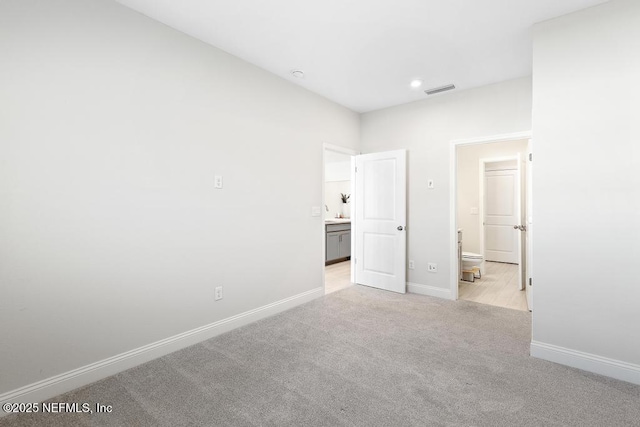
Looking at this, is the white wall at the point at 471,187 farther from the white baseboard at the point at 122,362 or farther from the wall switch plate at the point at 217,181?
the wall switch plate at the point at 217,181

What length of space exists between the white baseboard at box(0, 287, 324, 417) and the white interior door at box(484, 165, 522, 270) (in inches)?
214

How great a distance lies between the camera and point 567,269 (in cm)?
229

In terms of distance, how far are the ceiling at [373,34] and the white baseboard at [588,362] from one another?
261 cm

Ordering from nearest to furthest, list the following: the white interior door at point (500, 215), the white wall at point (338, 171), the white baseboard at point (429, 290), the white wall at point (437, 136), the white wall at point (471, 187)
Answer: the white wall at point (437, 136)
the white baseboard at point (429, 290)
the white wall at point (471, 187)
the white interior door at point (500, 215)
the white wall at point (338, 171)

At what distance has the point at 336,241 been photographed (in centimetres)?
618

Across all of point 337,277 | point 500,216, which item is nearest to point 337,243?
point 337,277

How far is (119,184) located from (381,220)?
327 cm

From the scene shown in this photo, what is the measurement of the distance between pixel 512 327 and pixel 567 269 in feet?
3.23

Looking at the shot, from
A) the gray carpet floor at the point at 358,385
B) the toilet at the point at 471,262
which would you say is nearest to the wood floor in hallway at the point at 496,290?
the toilet at the point at 471,262

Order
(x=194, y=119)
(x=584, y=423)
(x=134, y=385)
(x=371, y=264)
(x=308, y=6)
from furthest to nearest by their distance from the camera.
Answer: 1. (x=371, y=264)
2. (x=194, y=119)
3. (x=308, y=6)
4. (x=134, y=385)
5. (x=584, y=423)

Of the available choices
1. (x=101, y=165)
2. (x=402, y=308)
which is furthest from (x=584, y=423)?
(x=101, y=165)

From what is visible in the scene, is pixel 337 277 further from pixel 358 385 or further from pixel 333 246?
pixel 358 385

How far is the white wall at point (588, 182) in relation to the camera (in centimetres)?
208

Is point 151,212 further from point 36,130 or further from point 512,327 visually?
point 512,327
